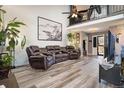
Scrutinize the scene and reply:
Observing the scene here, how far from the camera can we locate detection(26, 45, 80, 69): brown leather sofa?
5662mm

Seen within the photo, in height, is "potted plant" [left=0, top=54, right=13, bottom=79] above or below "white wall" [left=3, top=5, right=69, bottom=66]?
below

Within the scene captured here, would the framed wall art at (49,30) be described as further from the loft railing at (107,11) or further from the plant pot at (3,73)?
the plant pot at (3,73)

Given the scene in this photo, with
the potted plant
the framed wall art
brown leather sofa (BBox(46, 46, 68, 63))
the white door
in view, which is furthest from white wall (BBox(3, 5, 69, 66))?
the white door

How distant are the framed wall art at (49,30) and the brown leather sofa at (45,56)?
626 millimetres

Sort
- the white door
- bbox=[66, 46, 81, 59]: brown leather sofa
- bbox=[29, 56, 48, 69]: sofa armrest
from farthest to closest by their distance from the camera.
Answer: the white door < bbox=[66, 46, 81, 59]: brown leather sofa < bbox=[29, 56, 48, 69]: sofa armrest

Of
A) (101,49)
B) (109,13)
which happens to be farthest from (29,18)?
(101,49)

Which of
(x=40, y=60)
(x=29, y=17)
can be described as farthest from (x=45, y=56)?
(x=29, y=17)

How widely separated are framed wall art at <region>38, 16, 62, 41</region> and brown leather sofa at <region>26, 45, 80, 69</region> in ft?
2.06

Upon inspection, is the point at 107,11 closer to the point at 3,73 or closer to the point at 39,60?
the point at 39,60

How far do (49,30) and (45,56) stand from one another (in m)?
2.66

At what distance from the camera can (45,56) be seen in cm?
572

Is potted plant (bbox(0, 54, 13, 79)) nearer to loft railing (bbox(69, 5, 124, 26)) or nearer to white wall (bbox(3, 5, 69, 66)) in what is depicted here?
white wall (bbox(3, 5, 69, 66))
